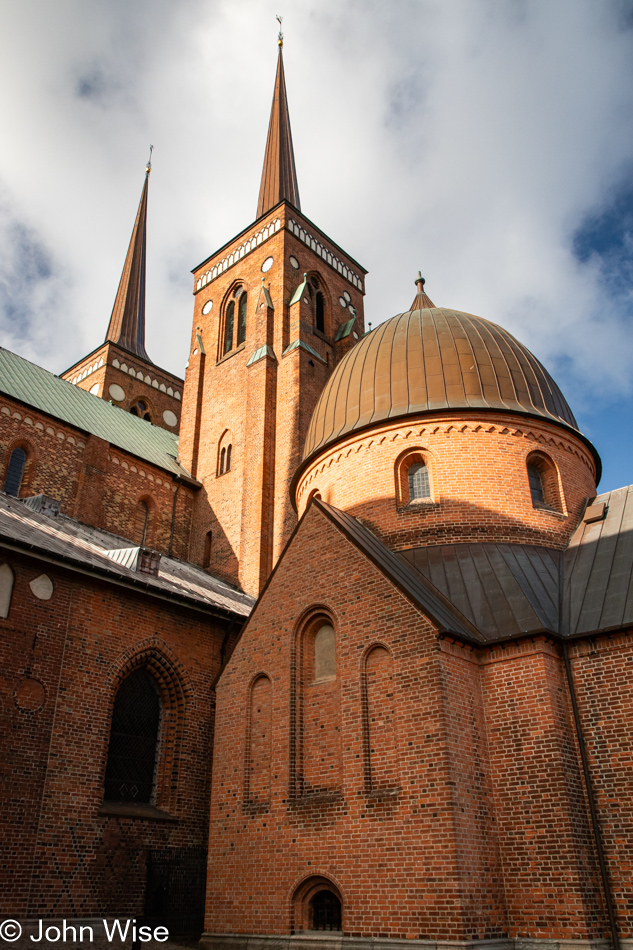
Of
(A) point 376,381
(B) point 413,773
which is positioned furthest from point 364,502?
(B) point 413,773

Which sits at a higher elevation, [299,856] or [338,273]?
[338,273]

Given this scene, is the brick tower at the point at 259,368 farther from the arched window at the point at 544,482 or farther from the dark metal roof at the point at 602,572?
the dark metal roof at the point at 602,572

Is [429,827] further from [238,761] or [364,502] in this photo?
[364,502]

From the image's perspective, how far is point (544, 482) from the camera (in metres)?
15.9

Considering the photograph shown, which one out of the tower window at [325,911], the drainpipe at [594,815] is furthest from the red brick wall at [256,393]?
the drainpipe at [594,815]

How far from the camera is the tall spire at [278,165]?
33.9m

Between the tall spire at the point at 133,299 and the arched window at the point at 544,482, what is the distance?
2609cm

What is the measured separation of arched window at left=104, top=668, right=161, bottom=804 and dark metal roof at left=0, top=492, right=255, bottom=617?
1838 mm

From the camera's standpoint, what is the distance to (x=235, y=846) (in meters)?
12.1

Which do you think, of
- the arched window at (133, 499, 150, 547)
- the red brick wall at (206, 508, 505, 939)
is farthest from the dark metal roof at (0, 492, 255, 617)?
the arched window at (133, 499, 150, 547)

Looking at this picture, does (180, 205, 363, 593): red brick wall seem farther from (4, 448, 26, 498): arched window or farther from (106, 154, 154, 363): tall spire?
(106, 154, 154, 363): tall spire

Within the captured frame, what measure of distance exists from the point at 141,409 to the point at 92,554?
22473mm

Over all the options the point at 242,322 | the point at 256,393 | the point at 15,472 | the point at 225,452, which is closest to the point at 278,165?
the point at 242,322

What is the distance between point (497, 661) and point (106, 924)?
7433mm
